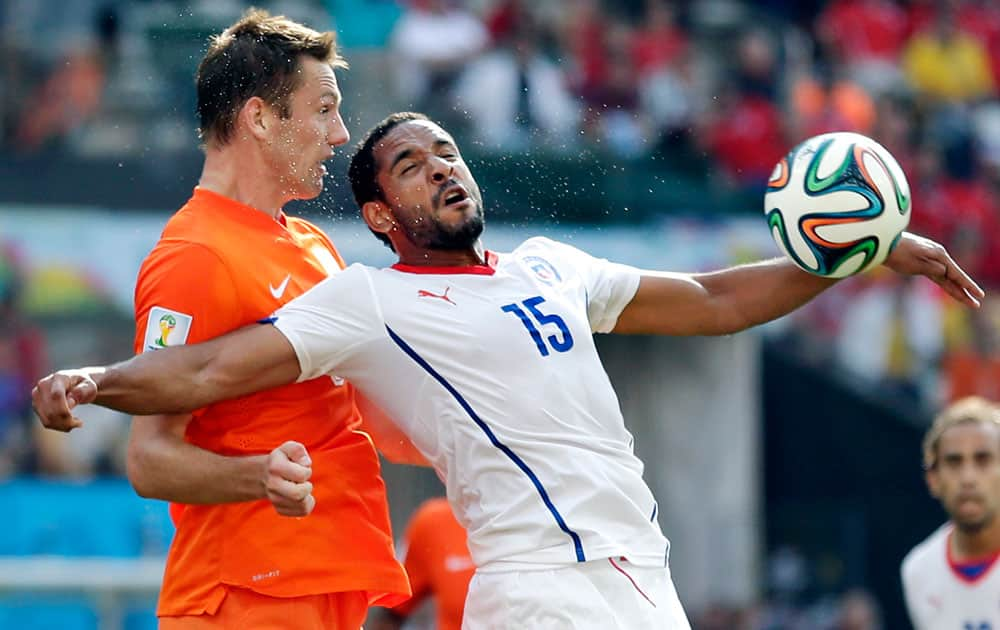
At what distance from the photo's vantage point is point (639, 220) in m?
12.5

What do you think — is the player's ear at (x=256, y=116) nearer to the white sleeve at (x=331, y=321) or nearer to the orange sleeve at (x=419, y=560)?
the white sleeve at (x=331, y=321)

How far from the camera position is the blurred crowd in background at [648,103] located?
1160 cm

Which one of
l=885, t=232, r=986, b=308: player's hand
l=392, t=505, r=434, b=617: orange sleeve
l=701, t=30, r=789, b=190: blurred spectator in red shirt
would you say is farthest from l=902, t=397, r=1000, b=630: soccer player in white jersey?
l=701, t=30, r=789, b=190: blurred spectator in red shirt

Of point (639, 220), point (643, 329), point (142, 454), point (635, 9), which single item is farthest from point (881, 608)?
point (142, 454)

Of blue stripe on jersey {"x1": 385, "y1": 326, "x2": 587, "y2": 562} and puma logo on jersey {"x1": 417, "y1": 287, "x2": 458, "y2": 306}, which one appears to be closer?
blue stripe on jersey {"x1": 385, "y1": 326, "x2": 587, "y2": 562}

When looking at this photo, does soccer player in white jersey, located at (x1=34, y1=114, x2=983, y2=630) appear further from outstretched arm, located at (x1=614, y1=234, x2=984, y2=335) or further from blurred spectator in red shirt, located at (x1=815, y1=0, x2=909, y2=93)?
blurred spectator in red shirt, located at (x1=815, y1=0, x2=909, y2=93)

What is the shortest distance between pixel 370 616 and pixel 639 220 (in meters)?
3.48

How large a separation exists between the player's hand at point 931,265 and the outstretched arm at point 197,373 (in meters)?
1.86

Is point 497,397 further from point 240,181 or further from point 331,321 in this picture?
point 240,181

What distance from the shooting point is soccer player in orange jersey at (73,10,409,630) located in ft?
15.9

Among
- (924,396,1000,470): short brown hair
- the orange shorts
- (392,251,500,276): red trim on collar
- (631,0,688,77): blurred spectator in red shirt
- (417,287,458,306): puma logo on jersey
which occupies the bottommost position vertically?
(924,396,1000,470): short brown hair

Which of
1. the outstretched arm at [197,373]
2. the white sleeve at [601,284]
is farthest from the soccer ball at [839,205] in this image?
the outstretched arm at [197,373]

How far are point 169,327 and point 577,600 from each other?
1.39m

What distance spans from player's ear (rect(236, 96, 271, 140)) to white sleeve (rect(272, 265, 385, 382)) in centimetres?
58
